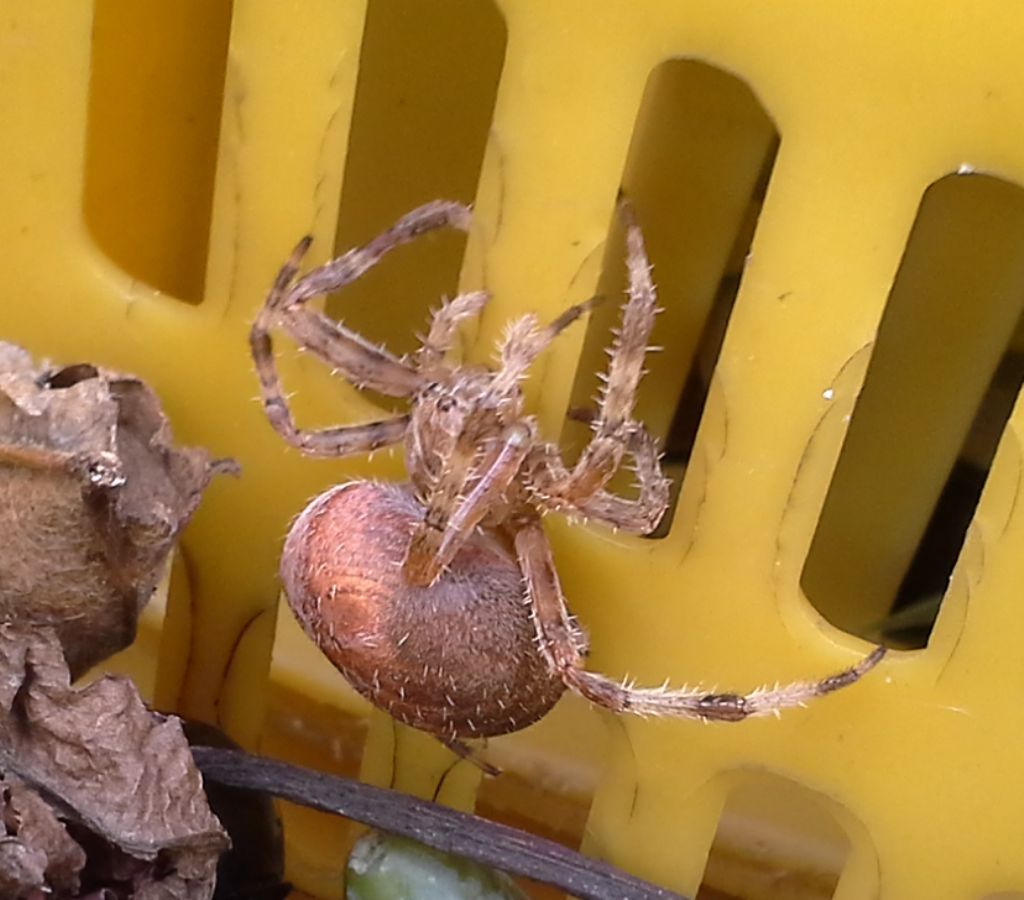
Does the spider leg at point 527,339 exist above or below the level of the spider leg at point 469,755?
above

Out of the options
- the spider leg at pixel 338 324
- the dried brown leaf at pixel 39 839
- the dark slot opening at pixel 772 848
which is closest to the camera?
the dried brown leaf at pixel 39 839

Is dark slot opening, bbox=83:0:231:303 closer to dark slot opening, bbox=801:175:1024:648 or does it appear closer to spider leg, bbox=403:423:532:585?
spider leg, bbox=403:423:532:585

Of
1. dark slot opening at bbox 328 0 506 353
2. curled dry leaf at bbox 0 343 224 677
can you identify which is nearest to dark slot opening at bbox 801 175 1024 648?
dark slot opening at bbox 328 0 506 353

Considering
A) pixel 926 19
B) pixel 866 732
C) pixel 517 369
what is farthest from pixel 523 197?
pixel 866 732

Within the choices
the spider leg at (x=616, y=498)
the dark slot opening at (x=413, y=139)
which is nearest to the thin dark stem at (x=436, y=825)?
the spider leg at (x=616, y=498)

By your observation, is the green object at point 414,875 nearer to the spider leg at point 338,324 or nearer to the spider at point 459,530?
the spider at point 459,530

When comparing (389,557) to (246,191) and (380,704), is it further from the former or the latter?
(246,191)
